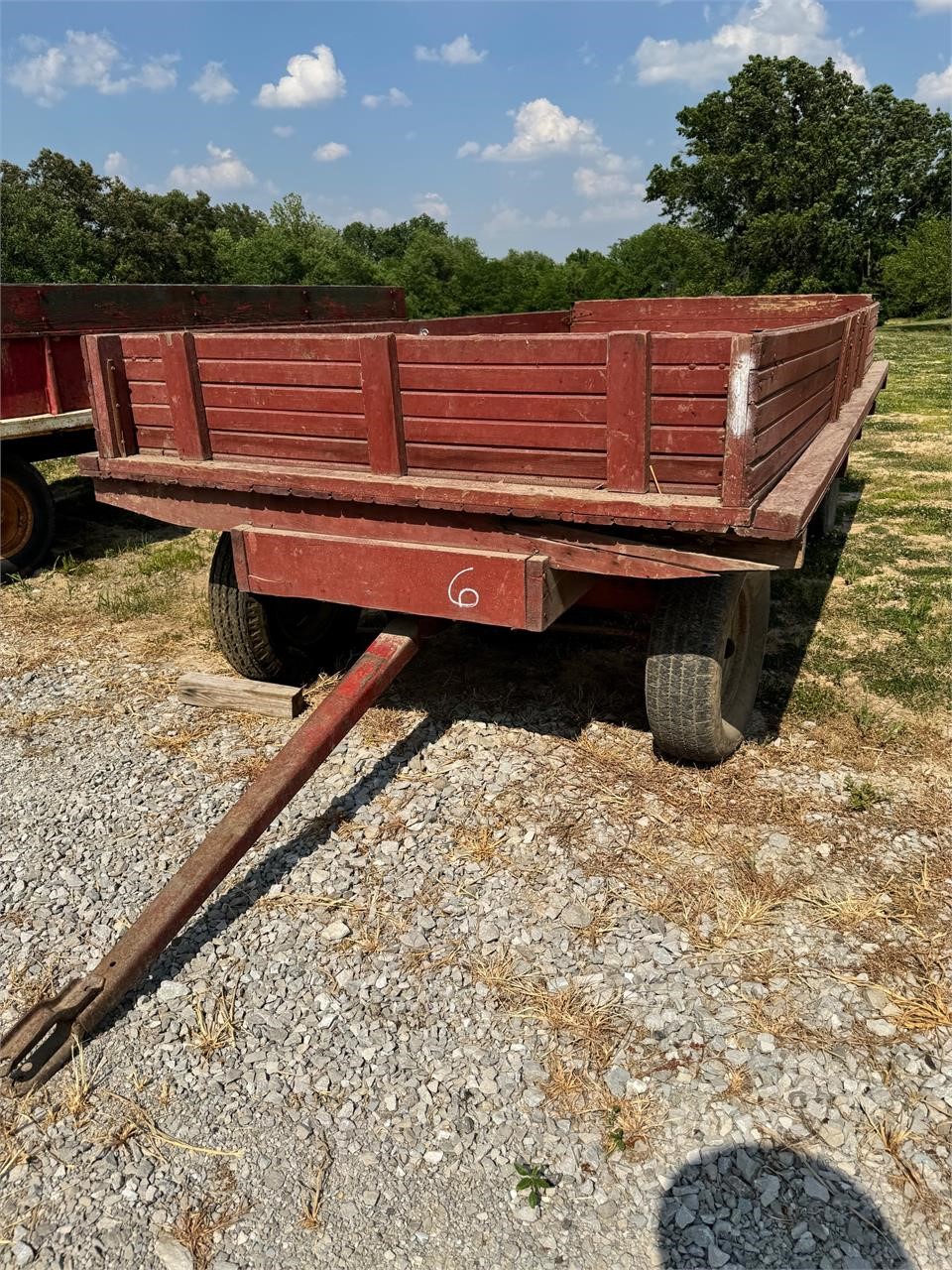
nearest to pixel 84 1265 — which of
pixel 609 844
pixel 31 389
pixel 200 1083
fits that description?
pixel 200 1083

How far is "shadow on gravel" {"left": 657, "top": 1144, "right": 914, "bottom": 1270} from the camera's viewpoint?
69.1 inches

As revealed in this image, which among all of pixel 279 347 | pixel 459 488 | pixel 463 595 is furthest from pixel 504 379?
pixel 279 347

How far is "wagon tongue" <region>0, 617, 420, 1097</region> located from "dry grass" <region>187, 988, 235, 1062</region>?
194 mm

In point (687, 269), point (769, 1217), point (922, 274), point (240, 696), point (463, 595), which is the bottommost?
point (769, 1217)

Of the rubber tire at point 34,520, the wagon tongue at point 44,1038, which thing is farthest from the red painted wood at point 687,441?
the rubber tire at point 34,520

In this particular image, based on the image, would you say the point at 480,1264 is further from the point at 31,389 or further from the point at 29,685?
the point at 31,389

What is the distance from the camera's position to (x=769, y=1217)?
183 centimetres

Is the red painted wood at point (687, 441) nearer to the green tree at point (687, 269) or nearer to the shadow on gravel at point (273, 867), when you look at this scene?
the shadow on gravel at point (273, 867)

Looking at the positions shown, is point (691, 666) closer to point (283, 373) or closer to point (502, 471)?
point (502, 471)

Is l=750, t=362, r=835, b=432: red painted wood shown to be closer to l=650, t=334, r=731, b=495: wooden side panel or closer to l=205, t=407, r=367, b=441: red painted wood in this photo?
l=650, t=334, r=731, b=495: wooden side panel

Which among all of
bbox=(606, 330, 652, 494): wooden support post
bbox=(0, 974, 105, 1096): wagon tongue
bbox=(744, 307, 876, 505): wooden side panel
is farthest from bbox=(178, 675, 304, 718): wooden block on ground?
bbox=(744, 307, 876, 505): wooden side panel

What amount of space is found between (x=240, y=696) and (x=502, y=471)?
1.70 meters

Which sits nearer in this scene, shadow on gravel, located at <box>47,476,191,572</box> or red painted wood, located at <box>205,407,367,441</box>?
red painted wood, located at <box>205,407,367,441</box>

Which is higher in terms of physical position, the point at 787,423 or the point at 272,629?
the point at 787,423
